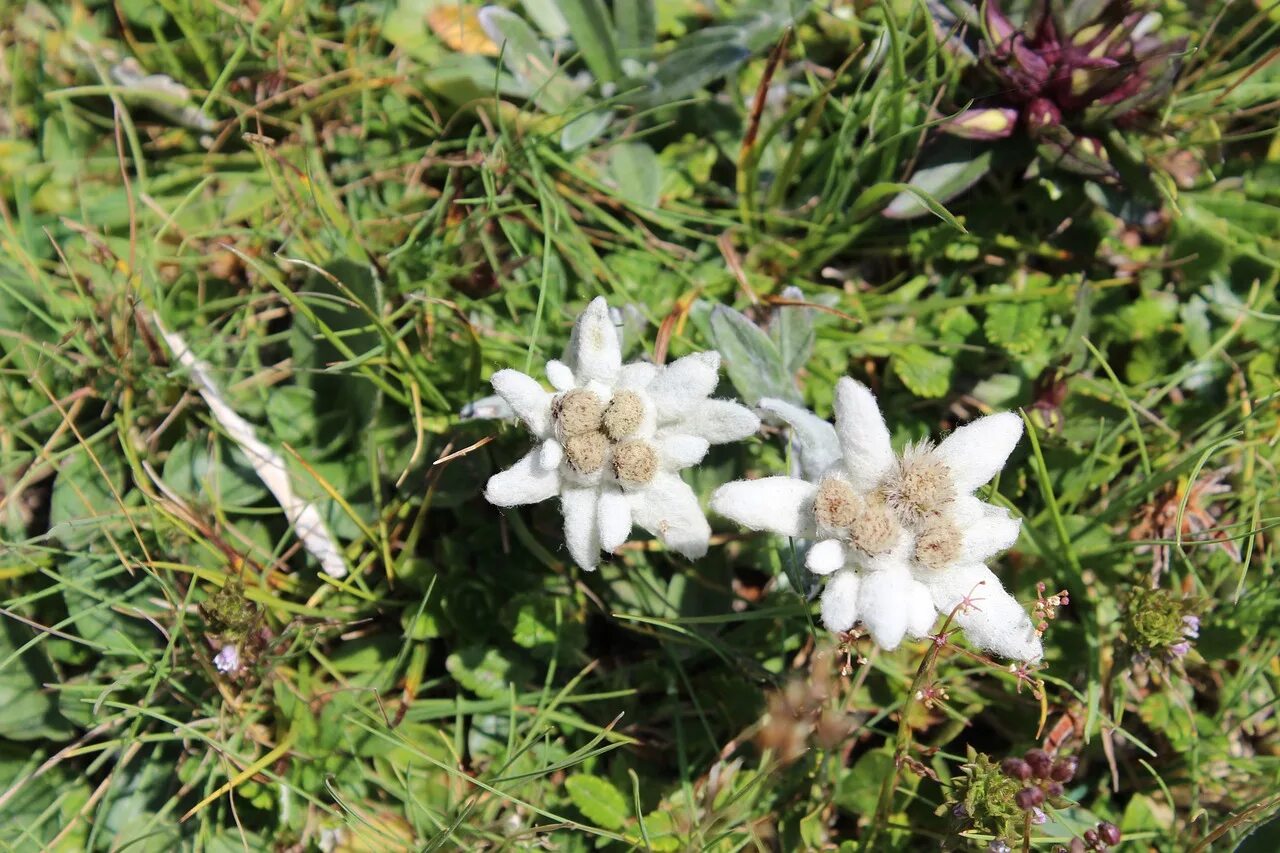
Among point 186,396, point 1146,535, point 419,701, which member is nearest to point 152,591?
point 186,396

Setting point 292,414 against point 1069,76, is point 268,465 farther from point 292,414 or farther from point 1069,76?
point 1069,76

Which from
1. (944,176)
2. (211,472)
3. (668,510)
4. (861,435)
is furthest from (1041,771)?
(211,472)

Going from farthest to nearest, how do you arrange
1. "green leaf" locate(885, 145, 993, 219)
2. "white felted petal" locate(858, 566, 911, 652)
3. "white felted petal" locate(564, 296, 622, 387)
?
"green leaf" locate(885, 145, 993, 219), "white felted petal" locate(564, 296, 622, 387), "white felted petal" locate(858, 566, 911, 652)

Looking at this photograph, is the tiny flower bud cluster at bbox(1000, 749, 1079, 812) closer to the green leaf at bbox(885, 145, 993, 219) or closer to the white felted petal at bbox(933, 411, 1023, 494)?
the white felted petal at bbox(933, 411, 1023, 494)

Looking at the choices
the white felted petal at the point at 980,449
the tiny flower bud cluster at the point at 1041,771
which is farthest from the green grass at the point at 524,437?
the white felted petal at the point at 980,449

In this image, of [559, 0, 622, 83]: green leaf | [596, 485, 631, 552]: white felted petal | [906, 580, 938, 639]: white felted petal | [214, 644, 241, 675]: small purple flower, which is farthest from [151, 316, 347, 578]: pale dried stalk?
[906, 580, 938, 639]: white felted petal

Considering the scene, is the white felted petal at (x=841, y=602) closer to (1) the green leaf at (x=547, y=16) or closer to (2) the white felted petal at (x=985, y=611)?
(2) the white felted petal at (x=985, y=611)

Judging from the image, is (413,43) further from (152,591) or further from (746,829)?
(746,829)
